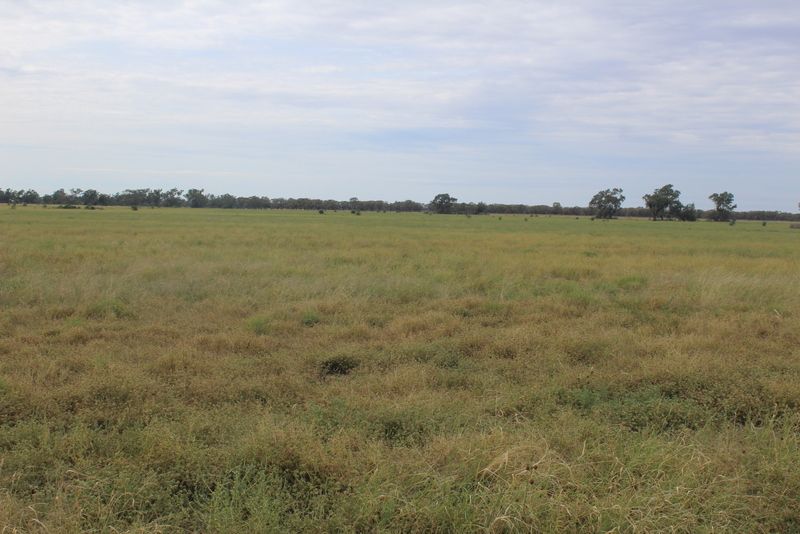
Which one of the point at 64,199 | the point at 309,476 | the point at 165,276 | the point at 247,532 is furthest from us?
the point at 64,199

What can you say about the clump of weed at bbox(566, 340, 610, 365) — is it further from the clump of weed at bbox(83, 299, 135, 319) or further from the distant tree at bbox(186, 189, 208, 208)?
the distant tree at bbox(186, 189, 208, 208)

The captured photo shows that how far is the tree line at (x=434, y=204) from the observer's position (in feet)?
399

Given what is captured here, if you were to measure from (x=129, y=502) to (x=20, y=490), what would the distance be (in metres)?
0.88

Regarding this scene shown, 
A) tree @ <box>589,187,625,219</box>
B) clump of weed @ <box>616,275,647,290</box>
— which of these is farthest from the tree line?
clump of weed @ <box>616,275,647,290</box>

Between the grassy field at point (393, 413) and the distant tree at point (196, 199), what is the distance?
161 metres

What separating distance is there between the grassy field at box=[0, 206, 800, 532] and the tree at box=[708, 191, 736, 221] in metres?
128

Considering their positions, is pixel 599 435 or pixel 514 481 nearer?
pixel 514 481

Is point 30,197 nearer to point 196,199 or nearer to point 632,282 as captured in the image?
point 196,199

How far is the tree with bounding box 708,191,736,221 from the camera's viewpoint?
122000 mm

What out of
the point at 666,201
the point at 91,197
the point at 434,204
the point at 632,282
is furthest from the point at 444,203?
the point at 632,282

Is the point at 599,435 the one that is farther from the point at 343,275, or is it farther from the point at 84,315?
the point at 343,275

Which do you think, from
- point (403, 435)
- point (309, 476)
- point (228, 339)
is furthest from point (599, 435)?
point (228, 339)

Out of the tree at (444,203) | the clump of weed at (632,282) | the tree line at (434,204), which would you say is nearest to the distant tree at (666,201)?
the tree line at (434,204)

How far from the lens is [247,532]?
3.35 metres
